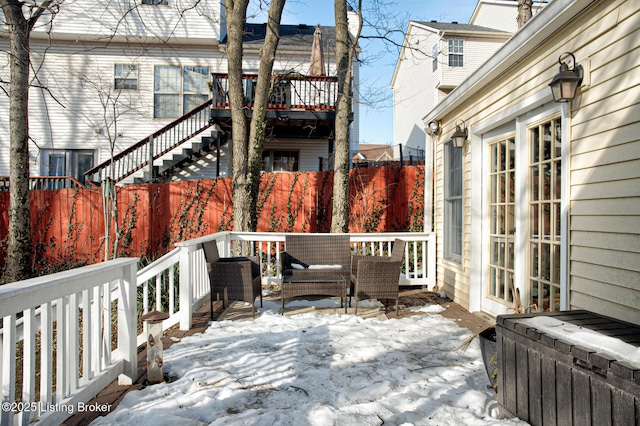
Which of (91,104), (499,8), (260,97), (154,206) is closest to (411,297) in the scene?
(260,97)

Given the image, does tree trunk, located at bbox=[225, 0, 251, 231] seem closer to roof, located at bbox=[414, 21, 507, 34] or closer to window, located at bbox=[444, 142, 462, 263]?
window, located at bbox=[444, 142, 462, 263]

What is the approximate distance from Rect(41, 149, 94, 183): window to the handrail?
1.65 m

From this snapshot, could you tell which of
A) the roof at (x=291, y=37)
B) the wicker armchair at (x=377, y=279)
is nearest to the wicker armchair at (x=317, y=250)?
the wicker armchair at (x=377, y=279)

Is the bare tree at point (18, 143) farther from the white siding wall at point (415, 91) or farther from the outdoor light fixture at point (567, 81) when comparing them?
the white siding wall at point (415, 91)

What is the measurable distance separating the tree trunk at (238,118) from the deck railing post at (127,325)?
405cm

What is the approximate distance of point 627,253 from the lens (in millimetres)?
2365

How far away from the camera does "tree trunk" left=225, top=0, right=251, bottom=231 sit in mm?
6812

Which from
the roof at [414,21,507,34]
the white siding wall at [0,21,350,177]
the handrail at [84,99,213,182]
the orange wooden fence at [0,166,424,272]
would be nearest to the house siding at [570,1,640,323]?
the orange wooden fence at [0,166,424,272]

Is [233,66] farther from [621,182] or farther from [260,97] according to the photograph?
[621,182]

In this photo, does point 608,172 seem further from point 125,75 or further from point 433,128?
point 125,75

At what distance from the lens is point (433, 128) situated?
5949mm

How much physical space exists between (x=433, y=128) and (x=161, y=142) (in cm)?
762

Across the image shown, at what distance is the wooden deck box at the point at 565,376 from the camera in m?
1.48

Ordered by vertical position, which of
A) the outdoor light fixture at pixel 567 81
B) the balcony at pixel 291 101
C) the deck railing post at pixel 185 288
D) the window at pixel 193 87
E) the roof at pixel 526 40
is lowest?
the deck railing post at pixel 185 288
